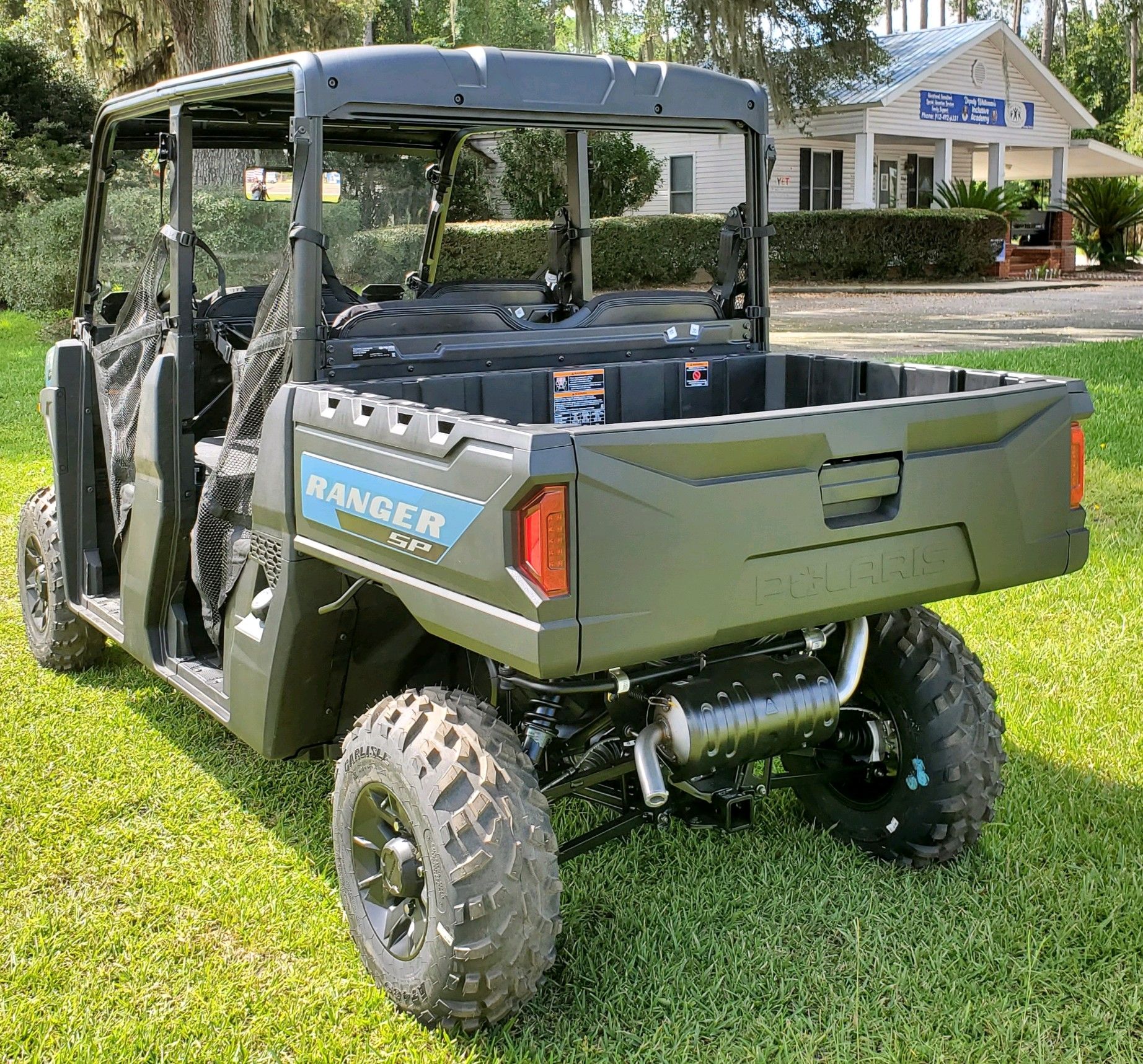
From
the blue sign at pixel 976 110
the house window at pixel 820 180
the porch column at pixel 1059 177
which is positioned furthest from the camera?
the porch column at pixel 1059 177

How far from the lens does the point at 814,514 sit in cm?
280

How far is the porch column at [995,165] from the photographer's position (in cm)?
3092

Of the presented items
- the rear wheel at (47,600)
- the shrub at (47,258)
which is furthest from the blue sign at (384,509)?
the shrub at (47,258)

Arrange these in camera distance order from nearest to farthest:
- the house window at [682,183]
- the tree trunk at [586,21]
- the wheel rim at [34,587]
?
the wheel rim at [34,587], the tree trunk at [586,21], the house window at [682,183]

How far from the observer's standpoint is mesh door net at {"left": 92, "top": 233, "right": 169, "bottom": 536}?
418 centimetres

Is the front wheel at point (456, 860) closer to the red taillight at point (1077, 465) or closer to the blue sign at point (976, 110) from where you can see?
the red taillight at point (1077, 465)

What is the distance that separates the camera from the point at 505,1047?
284 cm

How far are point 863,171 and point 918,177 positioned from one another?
5.59 metres

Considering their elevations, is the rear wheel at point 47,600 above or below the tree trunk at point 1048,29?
below

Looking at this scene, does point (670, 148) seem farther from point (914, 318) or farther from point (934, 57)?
point (914, 318)

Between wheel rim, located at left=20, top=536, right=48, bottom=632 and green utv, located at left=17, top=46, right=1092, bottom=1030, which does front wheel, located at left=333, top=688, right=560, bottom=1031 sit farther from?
wheel rim, located at left=20, top=536, right=48, bottom=632

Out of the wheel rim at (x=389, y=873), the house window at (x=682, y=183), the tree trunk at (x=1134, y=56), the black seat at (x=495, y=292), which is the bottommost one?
the wheel rim at (x=389, y=873)

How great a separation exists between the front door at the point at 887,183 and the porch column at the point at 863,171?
12.0 ft

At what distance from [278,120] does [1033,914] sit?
132 inches
